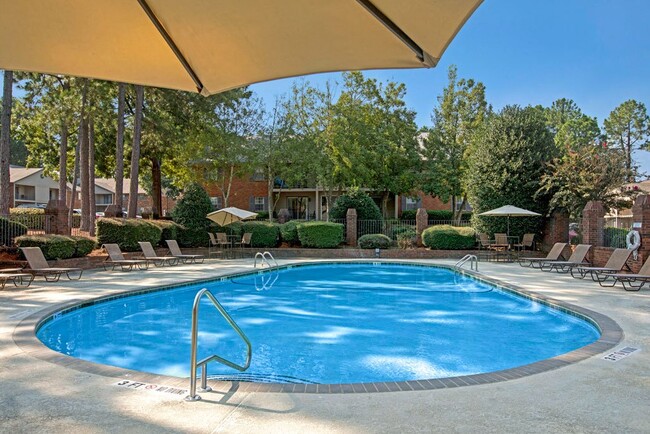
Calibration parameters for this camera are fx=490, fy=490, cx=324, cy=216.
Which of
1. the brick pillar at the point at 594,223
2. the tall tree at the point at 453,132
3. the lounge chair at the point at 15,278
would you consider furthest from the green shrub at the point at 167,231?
the tall tree at the point at 453,132

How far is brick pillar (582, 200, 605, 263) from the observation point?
54.0 feet

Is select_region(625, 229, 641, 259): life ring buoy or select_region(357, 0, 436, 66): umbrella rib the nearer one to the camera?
select_region(357, 0, 436, 66): umbrella rib

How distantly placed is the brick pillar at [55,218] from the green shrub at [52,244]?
141 cm

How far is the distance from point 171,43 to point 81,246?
14822 millimetres

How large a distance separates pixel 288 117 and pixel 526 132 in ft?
48.7

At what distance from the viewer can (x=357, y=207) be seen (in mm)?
24703

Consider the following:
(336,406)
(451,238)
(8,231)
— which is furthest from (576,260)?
(8,231)

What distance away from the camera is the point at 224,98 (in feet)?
88.7

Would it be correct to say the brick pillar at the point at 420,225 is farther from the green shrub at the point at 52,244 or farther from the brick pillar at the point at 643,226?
the green shrub at the point at 52,244

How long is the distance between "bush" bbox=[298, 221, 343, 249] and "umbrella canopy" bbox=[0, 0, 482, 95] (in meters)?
20.1

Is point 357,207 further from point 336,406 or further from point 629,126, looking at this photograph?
point 629,126

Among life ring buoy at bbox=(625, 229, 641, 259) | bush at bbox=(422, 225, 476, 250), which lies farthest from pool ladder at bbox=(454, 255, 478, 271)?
bush at bbox=(422, 225, 476, 250)

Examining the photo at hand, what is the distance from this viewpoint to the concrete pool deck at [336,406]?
11.6ft

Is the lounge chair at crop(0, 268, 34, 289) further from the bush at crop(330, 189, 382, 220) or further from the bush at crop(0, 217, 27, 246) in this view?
the bush at crop(330, 189, 382, 220)
